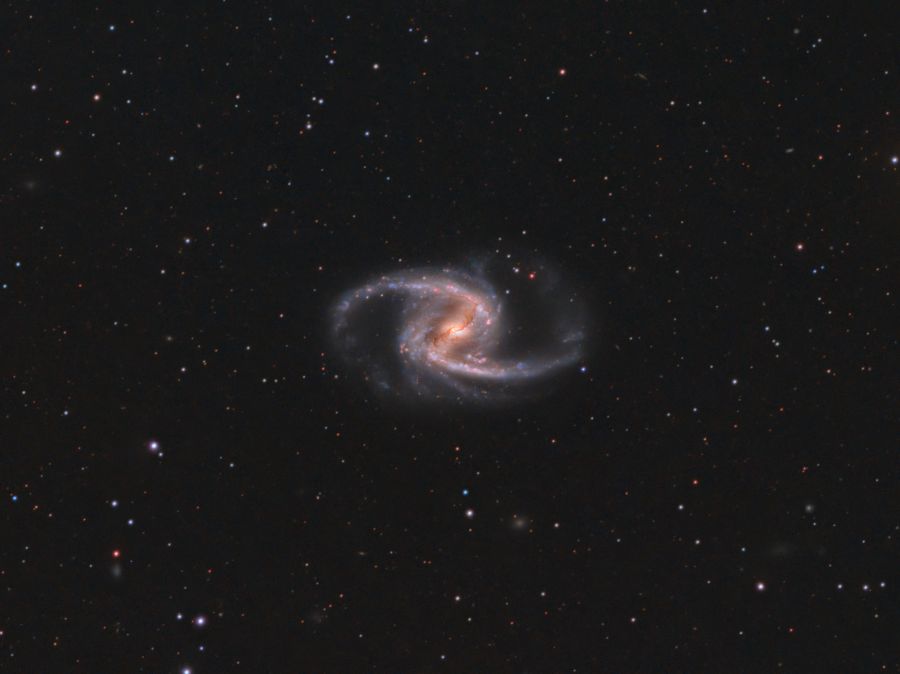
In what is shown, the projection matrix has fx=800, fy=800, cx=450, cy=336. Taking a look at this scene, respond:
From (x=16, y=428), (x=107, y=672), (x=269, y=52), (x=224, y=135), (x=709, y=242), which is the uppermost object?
(x=269, y=52)

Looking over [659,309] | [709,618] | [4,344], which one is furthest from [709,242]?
[4,344]

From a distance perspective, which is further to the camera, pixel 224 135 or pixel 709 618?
pixel 709 618

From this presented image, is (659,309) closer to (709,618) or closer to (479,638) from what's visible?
(709,618)
